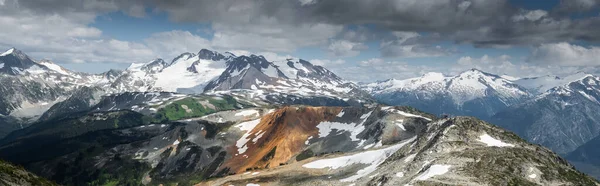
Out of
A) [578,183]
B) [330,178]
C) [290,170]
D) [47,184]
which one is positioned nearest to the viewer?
[47,184]

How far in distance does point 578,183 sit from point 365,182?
142 feet

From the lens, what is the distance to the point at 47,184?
65375mm

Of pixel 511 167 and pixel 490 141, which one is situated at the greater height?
pixel 490 141

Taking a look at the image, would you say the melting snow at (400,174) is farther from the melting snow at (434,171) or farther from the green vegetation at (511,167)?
the green vegetation at (511,167)

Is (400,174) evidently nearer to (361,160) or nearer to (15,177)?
(361,160)

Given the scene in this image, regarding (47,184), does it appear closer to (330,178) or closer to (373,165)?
(330,178)

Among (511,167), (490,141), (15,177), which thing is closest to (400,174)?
(511,167)

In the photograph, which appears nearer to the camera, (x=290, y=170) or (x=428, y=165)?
(x=428, y=165)

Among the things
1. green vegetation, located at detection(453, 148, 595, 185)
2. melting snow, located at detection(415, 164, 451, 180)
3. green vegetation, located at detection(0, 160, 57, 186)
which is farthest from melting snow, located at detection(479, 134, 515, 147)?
green vegetation, located at detection(0, 160, 57, 186)

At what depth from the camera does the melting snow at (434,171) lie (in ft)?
267

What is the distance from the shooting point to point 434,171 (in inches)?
3268

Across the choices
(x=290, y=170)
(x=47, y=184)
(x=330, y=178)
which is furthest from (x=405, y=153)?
(x=47, y=184)

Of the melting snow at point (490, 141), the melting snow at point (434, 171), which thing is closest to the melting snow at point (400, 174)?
the melting snow at point (434, 171)

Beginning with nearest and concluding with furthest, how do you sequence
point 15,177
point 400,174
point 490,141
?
point 15,177 → point 400,174 → point 490,141
